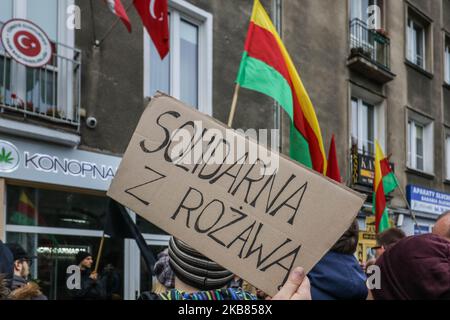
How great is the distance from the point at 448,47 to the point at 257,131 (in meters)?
10.6

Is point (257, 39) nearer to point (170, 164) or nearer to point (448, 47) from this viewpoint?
point (170, 164)

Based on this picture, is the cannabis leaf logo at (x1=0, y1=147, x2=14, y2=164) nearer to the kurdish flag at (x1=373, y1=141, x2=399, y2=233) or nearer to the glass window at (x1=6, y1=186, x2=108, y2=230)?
the glass window at (x1=6, y1=186, x2=108, y2=230)

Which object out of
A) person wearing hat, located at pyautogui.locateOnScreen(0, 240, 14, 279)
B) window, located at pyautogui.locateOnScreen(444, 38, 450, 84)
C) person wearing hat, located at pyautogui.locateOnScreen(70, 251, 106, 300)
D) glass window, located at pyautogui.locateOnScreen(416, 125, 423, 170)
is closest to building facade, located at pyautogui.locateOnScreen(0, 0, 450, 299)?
glass window, located at pyautogui.locateOnScreen(416, 125, 423, 170)

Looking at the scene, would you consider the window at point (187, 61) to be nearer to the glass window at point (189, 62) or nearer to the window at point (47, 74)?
the glass window at point (189, 62)

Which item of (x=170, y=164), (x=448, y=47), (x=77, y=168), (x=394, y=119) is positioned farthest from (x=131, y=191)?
(x=448, y=47)

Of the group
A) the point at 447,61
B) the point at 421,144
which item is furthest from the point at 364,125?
the point at 447,61

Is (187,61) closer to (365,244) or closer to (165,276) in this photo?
(365,244)

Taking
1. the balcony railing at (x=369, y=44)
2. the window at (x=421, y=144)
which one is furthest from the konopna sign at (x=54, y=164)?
the window at (x=421, y=144)

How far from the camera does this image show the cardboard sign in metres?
2.04

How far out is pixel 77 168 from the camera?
7.42 metres

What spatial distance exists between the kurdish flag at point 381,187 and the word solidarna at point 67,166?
4.09 metres

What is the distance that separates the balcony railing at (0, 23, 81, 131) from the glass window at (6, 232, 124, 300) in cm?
→ 150

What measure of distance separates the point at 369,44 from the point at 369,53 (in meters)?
0.56

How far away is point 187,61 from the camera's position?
9523mm
